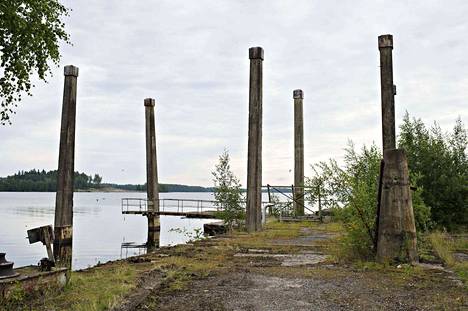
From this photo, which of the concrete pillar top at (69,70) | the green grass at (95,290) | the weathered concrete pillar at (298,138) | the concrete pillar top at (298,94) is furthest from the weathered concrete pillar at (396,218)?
the concrete pillar top at (298,94)

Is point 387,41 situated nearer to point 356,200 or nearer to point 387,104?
point 387,104

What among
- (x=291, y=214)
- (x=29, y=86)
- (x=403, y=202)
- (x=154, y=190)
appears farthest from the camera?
(x=154, y=190)

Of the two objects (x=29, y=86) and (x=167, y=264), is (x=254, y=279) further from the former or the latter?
(x=29, y=86)

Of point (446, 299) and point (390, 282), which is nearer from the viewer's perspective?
point (446, 299)

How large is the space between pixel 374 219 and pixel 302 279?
95.1 inches

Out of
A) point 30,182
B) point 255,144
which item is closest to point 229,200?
point 255,144

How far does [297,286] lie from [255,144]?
32.3ft

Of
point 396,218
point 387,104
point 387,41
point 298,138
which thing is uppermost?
point 387,41

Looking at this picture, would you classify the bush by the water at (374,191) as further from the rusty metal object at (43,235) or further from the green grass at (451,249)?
the rusty metal object at (43,235)

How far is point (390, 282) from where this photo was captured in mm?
7918

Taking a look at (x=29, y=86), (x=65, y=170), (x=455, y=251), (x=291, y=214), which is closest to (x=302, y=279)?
(x=455, y=251)

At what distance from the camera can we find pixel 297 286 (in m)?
7.70

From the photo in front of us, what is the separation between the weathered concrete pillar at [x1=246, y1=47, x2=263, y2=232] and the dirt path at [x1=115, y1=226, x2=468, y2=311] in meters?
5.96

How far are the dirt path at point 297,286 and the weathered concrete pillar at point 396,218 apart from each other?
0.46 meters
